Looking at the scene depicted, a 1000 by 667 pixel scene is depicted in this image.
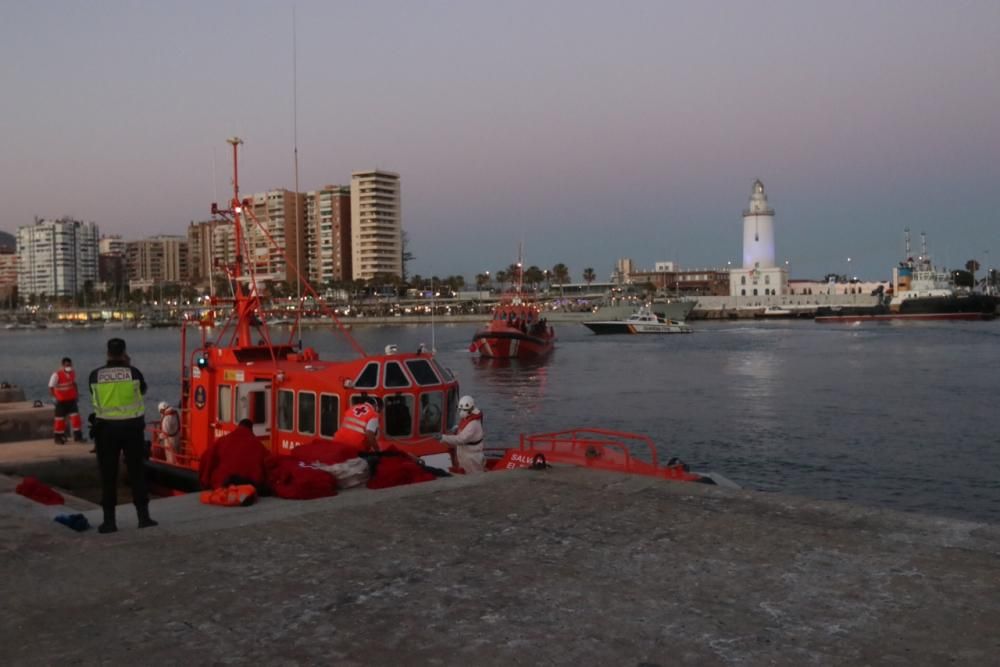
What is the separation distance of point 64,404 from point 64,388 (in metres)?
0.43

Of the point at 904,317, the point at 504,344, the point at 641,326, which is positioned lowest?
the point at 641,326

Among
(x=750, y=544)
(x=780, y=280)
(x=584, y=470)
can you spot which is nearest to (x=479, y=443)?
(x=584, y=470)

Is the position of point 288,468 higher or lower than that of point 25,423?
higher

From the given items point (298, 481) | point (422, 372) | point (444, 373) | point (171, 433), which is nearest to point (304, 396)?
point (422, 372)

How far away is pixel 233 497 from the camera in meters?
8.80

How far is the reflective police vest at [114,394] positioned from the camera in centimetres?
796

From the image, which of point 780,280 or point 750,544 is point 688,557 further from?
point 780,280

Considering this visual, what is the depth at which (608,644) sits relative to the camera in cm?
498

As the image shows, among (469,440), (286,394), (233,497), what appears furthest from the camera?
(286,394)

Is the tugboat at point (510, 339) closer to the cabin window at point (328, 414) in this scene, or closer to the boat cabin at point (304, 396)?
the boat cabin at point (304, 396)

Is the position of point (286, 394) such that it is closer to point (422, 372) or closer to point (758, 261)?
point (422, 372)

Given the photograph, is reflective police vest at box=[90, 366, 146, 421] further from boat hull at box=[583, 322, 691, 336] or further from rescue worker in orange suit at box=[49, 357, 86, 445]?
boat hull at box=[583, 322, 691, 336]

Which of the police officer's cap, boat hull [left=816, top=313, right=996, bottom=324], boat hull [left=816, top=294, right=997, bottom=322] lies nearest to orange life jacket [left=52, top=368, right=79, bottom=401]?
the police officer's cap

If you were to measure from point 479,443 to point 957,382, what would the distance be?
36.9 meters
